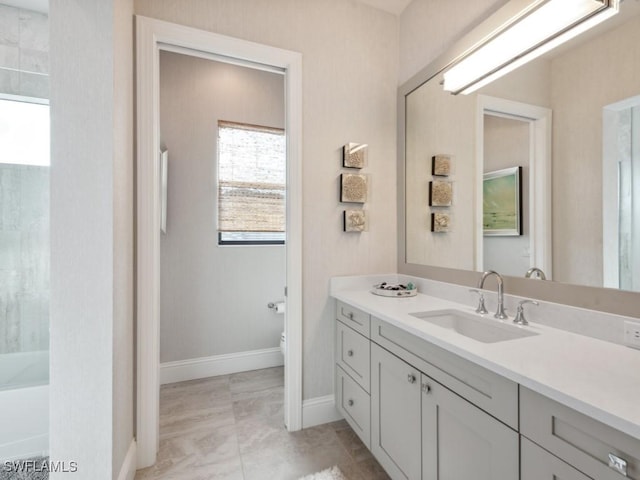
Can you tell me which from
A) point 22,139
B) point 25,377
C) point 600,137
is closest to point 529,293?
point 600,137

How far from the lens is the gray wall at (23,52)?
1.90 metres

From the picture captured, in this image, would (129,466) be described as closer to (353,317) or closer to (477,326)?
(353,317)

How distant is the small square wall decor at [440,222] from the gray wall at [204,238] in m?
1.55

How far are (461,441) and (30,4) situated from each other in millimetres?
3270

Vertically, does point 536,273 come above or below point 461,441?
above

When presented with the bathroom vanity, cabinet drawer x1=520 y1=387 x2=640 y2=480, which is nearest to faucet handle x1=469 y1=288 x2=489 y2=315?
the bathroom vanity

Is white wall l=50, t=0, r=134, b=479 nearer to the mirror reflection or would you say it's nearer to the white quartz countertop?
the white quartz countertop

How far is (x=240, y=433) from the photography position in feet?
6.11

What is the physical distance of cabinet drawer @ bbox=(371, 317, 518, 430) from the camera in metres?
0.85

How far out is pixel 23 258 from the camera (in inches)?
74.4

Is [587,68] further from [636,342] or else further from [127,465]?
[127,465]

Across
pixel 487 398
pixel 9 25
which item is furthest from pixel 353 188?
pixel 9 25

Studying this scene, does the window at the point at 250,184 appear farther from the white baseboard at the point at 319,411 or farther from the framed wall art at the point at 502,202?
the framed wall art at the point at 502,202

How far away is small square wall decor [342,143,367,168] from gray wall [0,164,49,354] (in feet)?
6.37
